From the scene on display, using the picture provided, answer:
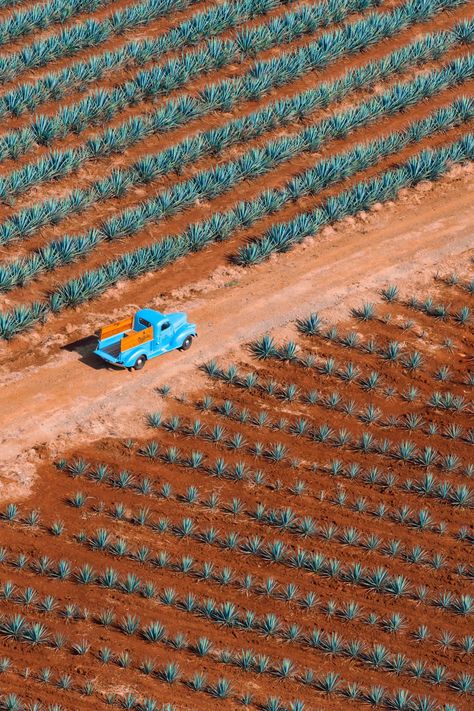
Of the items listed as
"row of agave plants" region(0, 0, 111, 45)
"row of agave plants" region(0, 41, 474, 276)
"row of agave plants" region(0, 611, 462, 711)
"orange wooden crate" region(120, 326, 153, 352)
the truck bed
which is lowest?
"row of agave plants" region(0, 611, 462, 711)

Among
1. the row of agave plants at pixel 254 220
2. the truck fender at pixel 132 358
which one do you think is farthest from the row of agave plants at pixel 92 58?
the truck fender at pixel 132 358

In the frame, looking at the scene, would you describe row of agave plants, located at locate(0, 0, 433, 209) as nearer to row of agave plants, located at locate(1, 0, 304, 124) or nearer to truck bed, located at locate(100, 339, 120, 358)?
row of agave plants, located at locate(1, 0, 304, 124)

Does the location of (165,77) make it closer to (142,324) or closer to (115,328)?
(142,324)

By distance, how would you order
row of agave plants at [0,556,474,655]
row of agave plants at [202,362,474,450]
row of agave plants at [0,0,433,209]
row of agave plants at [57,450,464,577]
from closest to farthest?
row of agave plants at [0,556,474,655], row of agave plants at [57,450,464,577], row of agave plants at [202,362,474,450], row of agave plants at [0,0,433,209]

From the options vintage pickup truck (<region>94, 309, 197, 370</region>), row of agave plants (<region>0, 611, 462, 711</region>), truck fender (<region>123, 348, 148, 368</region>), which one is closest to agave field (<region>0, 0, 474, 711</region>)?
row of agave plants (<region>0, 611, 462, 711</region>)

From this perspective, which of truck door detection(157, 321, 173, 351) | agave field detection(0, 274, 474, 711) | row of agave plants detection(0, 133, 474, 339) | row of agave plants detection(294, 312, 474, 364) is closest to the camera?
agave field detection(0, 274, 474, 711)

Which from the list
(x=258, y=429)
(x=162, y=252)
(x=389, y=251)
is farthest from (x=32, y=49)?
(x=258, y=429)

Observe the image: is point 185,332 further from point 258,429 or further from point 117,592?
point 117,592
